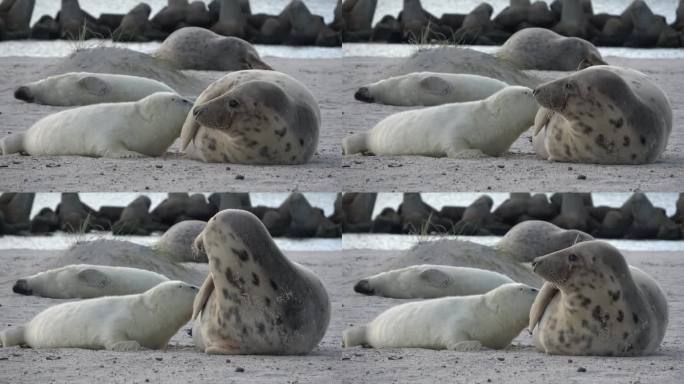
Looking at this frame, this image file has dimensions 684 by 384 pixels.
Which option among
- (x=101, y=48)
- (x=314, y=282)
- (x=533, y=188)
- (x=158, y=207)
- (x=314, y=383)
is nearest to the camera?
(x=314, y=383)

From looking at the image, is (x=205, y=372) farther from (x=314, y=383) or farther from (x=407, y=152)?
(x=407, y=152)

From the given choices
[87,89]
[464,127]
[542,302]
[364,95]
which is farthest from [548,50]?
[542,302]

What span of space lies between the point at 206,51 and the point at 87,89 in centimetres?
172

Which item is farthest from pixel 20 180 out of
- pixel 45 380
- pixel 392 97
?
pixel 392 97

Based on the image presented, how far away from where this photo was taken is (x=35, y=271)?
13.4 metres

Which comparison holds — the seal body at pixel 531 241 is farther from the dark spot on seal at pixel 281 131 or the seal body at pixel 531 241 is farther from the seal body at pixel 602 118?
the dark spot on seal at pixel 281 131

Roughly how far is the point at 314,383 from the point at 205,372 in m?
0.58

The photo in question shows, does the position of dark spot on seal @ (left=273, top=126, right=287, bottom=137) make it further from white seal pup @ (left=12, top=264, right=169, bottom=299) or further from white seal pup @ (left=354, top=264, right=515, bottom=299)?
white seal pup @ (left=354, top=264, right=515, bottom=299)

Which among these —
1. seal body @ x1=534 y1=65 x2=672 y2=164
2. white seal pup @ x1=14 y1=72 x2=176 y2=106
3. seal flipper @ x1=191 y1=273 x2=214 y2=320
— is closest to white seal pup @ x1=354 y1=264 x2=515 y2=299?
seal body @ x1=534 y1=65 x2=672 y2=164

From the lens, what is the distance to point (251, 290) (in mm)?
9305

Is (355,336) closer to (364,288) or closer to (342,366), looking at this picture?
(342,366)

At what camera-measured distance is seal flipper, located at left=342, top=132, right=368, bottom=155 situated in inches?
499

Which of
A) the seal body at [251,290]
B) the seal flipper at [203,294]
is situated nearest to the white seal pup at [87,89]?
the seal flipper at [203,294]

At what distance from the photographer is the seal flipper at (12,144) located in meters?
12.6
